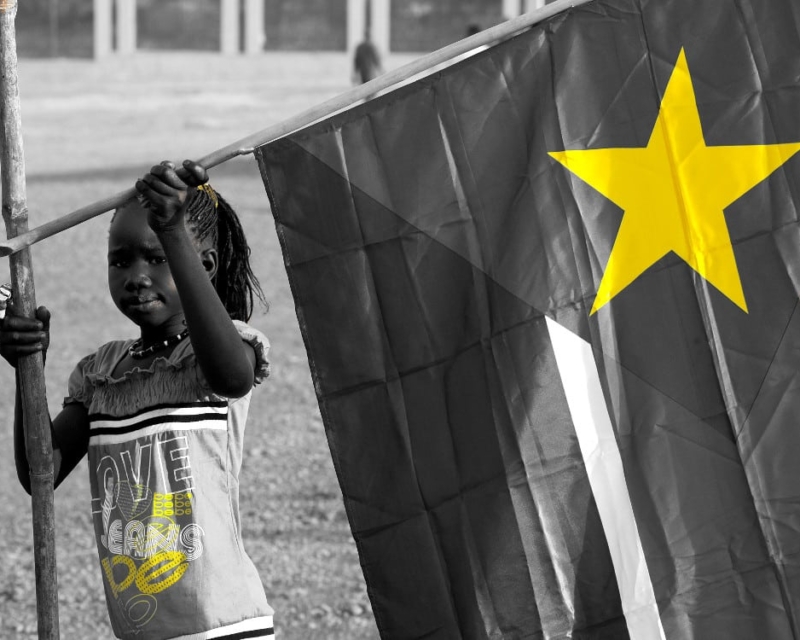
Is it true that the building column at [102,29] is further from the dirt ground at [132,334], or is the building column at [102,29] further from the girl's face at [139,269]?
the girl's face at [139,269]

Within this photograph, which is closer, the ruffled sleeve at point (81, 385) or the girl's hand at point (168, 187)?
the girl's hand at point (168, 187)

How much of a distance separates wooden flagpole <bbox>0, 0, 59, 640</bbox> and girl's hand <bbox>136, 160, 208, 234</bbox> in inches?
12.1

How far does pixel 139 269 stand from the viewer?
8.23 ft

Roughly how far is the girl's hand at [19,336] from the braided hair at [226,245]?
1.12 feet

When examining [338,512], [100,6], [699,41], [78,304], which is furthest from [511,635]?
[100,6]

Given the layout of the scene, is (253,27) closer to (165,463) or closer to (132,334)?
(132,334)

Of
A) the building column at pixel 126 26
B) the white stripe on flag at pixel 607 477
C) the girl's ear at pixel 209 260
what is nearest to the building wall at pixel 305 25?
the building column at pixel 126 26

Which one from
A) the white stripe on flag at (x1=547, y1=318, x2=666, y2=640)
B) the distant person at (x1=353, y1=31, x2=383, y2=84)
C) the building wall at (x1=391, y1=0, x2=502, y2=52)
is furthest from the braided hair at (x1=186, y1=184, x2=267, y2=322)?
the building wall at (x1=391, y1=0, x2=502, y2=52)

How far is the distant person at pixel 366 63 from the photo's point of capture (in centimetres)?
1556

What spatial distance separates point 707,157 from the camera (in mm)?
2705

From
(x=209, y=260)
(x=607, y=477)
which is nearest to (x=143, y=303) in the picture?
(x=209, y=260)

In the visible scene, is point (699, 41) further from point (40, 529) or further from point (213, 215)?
point (40, 529)

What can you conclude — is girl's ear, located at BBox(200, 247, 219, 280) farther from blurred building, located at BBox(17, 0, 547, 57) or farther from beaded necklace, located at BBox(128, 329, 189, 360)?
blurred building, located at BBox(17, 0, 547, 57)

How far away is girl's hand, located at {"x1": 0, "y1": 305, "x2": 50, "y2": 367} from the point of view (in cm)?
249
